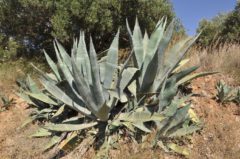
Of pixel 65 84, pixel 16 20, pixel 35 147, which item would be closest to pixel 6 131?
pixel 35 147

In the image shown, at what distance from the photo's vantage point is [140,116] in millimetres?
4734

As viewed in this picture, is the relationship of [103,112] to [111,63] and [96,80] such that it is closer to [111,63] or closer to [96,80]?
[96,80]

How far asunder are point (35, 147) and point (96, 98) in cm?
134

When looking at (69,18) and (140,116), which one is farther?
(69,18)

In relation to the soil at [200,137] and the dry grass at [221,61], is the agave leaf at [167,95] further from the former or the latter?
the dry grass at [221,61]

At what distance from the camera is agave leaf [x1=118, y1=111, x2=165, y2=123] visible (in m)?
4.63

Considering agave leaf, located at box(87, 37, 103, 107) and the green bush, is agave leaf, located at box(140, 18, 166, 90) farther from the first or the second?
the green bush

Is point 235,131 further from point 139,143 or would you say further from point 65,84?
point 65,84

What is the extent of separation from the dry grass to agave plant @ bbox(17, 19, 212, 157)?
6.98 feet

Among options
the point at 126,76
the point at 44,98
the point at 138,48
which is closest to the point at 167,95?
the point at 126,76

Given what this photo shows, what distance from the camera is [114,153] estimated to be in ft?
15.5

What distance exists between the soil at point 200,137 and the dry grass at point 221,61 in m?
0.35

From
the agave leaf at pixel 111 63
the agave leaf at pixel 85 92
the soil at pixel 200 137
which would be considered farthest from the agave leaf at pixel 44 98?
the agave leaf at pixel 111 63

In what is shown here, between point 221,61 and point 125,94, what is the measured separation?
3037mm
